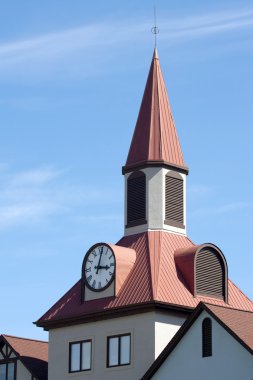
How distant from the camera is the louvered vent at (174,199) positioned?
7006 centimetres

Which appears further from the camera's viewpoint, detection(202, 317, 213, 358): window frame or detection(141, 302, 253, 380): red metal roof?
detection(202, 317, 213, 358): window frame

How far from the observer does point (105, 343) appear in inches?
2584

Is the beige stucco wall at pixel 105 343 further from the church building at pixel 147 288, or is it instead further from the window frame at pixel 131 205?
the window frame at pixel 131 205

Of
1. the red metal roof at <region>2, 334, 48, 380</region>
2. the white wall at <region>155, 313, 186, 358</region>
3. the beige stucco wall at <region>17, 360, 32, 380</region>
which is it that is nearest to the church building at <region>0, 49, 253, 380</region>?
the white wall at <region>155, 313, 186, 358</region>

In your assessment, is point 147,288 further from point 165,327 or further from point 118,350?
point 118,350

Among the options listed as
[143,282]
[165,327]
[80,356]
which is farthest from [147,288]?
[80,356]

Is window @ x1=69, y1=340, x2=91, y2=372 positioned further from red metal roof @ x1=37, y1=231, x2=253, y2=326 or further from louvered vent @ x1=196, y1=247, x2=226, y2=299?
louvered vent @ x1=196, y1=247, x2=226, y2=299

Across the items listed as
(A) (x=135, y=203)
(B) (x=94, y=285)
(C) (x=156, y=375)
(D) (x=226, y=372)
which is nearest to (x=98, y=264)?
(B) (x=94, y=285)

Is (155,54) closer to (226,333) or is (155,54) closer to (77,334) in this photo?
(77,334)

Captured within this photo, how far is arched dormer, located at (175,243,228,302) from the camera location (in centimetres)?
6594

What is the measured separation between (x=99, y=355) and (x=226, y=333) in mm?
12681

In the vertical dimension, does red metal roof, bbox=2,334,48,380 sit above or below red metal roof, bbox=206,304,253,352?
above

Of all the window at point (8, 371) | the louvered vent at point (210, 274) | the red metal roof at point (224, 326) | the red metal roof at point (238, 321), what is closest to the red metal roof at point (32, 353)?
the window at point (8, 371)

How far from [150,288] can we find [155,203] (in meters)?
7.11
